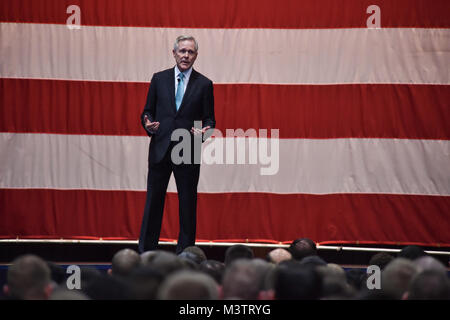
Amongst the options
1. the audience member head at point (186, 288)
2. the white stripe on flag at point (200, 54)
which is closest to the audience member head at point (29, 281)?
the audience member head at point (186, 288)

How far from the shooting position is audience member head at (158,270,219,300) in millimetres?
1794

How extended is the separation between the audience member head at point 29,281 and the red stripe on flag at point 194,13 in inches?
101

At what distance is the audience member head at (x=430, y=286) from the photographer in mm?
1899

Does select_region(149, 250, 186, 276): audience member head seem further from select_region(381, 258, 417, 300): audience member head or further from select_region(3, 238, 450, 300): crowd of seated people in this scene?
select_region(381, 258, 417, 300): audience member head

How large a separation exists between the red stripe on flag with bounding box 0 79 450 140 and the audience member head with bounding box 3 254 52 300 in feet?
7.51

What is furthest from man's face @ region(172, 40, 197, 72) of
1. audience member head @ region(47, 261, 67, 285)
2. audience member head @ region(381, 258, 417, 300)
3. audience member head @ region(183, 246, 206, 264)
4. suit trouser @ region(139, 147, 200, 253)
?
audience member head @ region(381, 258, 417, 300)

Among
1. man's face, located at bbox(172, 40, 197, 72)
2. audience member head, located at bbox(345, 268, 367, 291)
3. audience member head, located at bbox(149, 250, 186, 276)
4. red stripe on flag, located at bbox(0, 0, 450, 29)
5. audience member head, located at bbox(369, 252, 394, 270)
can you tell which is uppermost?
red stripe on flag, located at bbox(0, 0, 450, 29)

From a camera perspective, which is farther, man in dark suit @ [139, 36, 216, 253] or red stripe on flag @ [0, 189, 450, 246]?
red stripe on flag @ [0, 189, 450, 246]

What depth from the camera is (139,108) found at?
13.8 ft

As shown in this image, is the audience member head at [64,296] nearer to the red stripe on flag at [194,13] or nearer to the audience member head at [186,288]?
the audience member head at [186,288]

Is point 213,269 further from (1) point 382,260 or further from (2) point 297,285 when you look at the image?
(1) point 382,260

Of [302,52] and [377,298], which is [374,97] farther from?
[377,298]

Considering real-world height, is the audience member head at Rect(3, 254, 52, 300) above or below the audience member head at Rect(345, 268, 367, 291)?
above

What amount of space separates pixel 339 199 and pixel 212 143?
3.10ft
